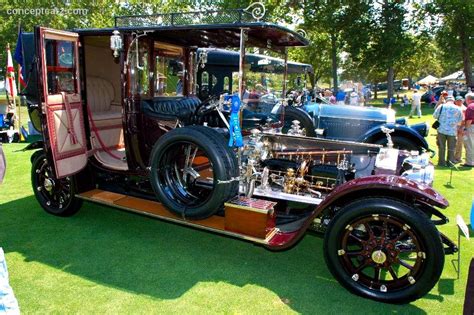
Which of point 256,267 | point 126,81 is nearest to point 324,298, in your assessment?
point 256,267

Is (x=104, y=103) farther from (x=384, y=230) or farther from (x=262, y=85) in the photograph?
(x=384, y=230)

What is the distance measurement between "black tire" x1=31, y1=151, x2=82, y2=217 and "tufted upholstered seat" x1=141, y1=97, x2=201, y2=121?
1414mm

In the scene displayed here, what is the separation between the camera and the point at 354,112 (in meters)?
8.51

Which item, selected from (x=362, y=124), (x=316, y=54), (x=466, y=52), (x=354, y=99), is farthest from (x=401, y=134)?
(x=316, y=54)

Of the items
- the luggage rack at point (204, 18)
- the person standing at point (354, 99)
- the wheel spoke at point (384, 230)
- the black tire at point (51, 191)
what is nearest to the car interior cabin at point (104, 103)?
the black tire at point (51, 191)

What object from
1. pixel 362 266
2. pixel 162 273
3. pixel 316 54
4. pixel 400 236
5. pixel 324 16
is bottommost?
pixel 162 273

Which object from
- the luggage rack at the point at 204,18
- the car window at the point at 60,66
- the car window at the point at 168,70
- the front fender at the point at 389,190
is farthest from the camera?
the car window at the point at 168,70

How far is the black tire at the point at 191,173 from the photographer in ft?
11.9

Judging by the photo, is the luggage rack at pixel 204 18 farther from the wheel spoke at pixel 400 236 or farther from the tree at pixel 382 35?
the tree at pixel 382 35

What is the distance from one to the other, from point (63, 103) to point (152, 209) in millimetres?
1546

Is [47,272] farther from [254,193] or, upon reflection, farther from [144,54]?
[144,54]

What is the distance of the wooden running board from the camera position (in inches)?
144

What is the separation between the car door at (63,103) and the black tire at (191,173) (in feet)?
3.57

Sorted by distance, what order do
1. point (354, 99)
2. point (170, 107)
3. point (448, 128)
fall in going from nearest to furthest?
point (170, 107), point (448, 128), point (354, 99)
